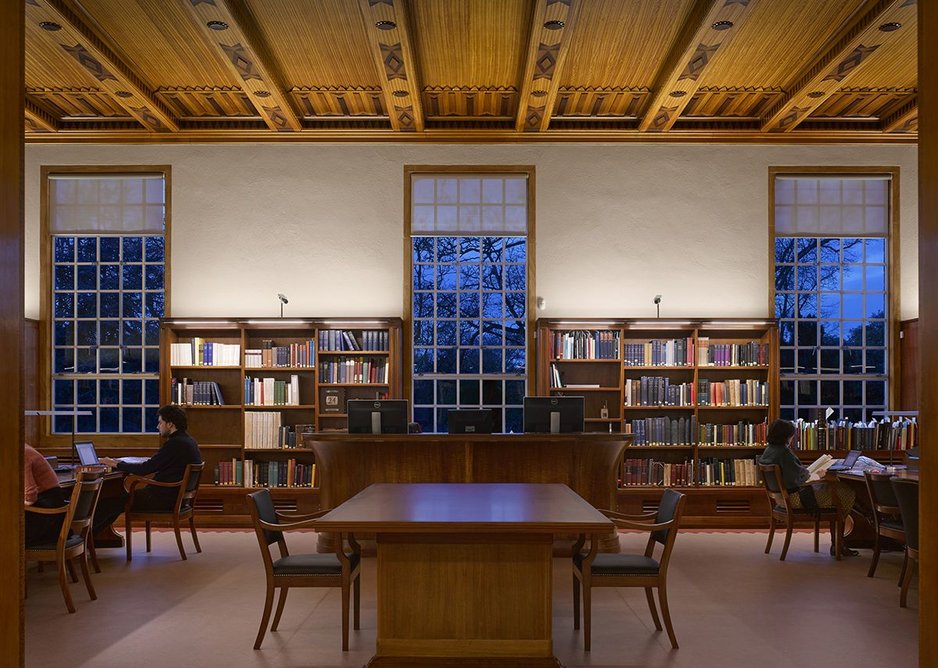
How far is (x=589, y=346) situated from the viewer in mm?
9562

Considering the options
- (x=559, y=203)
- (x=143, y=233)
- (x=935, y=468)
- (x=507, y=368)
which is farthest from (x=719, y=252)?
(x=935, y=468)

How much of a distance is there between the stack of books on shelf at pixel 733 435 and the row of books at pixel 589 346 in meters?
1.34

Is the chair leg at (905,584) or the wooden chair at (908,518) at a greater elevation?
the wooden chair at (908,518)

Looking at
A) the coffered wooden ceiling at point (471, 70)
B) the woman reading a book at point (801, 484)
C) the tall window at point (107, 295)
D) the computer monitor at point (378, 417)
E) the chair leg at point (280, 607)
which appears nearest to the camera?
the chair leg at point (280, 607)

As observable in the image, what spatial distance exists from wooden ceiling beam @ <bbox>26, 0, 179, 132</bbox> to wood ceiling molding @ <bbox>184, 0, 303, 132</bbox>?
1068 mm

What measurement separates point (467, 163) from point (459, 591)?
6690mm

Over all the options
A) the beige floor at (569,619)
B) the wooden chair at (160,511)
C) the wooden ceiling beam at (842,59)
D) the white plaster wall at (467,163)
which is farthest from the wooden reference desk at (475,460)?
the wooden ceiling beam at (842,59)

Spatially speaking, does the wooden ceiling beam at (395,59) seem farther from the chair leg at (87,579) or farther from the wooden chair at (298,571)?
the chair leg at (87,579)

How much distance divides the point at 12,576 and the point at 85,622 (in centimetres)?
282

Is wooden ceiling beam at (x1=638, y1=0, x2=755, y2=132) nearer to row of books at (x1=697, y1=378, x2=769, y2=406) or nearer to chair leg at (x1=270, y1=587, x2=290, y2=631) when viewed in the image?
row of books at (x1=697, y1=378, x2=769, y2=406)

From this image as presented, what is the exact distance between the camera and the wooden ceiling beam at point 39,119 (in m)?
9.42

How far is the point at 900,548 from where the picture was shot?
7715mm

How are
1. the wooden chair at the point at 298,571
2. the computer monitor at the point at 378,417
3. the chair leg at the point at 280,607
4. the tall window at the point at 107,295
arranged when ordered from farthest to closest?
the tall window at the point at 107,295 < the computer monitor at the point at 378,417 < the chair leg at the point at 280,607 < the wooden chair at the point at 298,571

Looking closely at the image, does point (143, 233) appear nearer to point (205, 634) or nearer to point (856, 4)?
point (205, 634)
